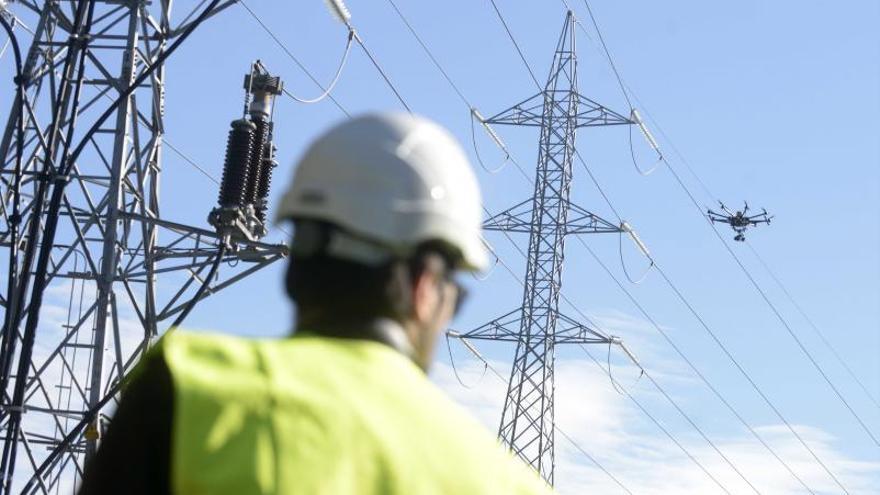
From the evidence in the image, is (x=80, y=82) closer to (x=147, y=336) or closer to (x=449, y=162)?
(x=147, y=336)

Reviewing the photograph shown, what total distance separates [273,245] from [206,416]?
1098 centimetres

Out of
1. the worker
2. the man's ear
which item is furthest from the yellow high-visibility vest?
the man's ear

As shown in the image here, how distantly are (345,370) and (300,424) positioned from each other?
0.10m

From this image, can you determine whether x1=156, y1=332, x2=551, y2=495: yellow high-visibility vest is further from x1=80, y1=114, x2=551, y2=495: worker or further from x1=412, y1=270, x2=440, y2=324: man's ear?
x1=412, y1=270, x2=440, y2=324: man's ear

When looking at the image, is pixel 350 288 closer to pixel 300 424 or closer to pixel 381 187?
pixel 381 187

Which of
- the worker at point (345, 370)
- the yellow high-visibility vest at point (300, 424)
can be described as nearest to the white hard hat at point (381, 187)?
the worker at point (345, 370)

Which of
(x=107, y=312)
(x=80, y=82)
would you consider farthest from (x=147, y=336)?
(x=80, y=82)

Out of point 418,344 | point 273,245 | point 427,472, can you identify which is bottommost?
point 427,472

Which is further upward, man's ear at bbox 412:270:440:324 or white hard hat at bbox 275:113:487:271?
white hard hat at bbox 275:113:487:271

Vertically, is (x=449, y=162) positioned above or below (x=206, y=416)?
above

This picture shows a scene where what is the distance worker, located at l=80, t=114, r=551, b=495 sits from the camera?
148 centimetres

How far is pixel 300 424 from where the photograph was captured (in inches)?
58.8

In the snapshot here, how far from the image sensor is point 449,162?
1.83 m

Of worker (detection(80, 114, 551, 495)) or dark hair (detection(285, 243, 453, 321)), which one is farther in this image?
dark hair (detection(285, 243, 453, 321))
